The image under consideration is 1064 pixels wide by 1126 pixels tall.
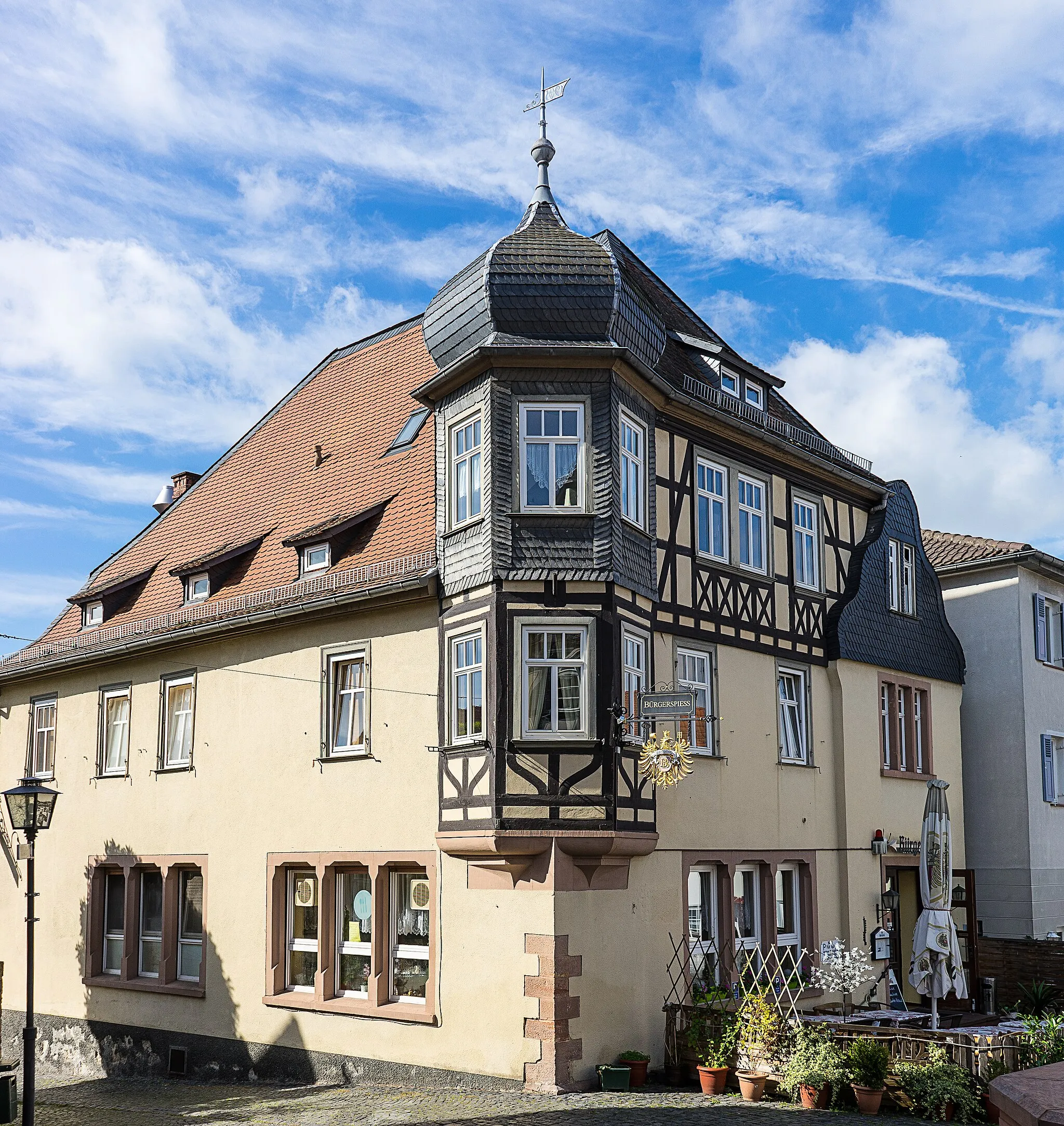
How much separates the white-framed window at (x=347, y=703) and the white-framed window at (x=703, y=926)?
4.81m

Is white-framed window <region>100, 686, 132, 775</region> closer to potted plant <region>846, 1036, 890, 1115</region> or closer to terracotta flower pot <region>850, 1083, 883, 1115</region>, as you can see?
potted plant <region>846, 1036, 890, 1115</region>

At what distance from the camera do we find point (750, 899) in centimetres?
1991

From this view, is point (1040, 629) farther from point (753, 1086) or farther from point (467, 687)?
point (467, 687)

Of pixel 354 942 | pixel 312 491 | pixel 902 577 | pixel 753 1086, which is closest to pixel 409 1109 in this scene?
pixel 354 942

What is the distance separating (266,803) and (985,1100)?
33.4ft

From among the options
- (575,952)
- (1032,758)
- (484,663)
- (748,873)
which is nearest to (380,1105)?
(575,952)

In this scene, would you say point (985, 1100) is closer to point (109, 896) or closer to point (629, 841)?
point (629, 841)

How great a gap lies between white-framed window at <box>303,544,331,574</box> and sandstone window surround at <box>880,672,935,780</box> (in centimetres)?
959

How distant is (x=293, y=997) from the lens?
19.0 meters

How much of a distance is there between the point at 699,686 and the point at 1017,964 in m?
8.52

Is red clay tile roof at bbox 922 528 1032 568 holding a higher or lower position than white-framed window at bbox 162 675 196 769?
higher

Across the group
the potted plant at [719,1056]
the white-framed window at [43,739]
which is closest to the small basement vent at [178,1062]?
the white-framed window at [43,739]

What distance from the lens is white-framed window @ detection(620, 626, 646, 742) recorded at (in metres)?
16.9

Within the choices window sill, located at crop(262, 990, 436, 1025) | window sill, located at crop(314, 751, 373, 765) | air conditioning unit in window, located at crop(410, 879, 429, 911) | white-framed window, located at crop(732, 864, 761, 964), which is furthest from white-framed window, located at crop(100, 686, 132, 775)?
white-framed window, located at crop(732, 864, 761, 964)
